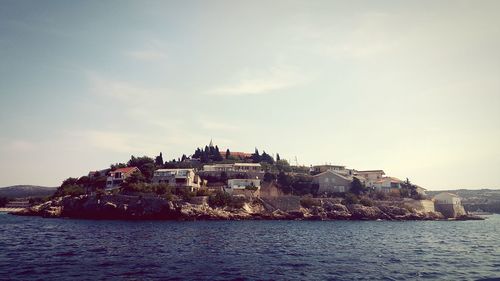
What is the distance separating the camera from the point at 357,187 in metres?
97.3

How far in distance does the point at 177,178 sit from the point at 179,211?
16589 millimetres

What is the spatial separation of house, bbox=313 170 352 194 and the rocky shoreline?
10855 millimetres

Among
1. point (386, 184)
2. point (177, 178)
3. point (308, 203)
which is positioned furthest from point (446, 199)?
point (177, 178)

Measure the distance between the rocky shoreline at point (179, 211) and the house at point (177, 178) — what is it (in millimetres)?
12418

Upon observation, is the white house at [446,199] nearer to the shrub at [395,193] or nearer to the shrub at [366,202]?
the shrub at [395,193]

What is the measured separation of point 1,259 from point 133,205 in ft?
163

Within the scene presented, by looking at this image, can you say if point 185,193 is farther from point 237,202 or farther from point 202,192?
point 237,202

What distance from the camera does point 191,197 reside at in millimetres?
77625

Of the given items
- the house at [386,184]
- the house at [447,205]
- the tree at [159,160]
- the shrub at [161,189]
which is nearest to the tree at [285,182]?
the house at [386,184]

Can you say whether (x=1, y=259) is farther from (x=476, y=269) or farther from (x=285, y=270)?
(x=476, y=269)

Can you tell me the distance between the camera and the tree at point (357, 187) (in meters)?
96.9

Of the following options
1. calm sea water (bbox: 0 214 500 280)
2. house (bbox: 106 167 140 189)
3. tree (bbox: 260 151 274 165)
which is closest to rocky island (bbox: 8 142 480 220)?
house (bbox: 106 167 140 189)

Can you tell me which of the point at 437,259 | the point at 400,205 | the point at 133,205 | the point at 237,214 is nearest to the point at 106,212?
the point at 133,205

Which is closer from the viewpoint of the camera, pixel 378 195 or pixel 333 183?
pixel 378 195
